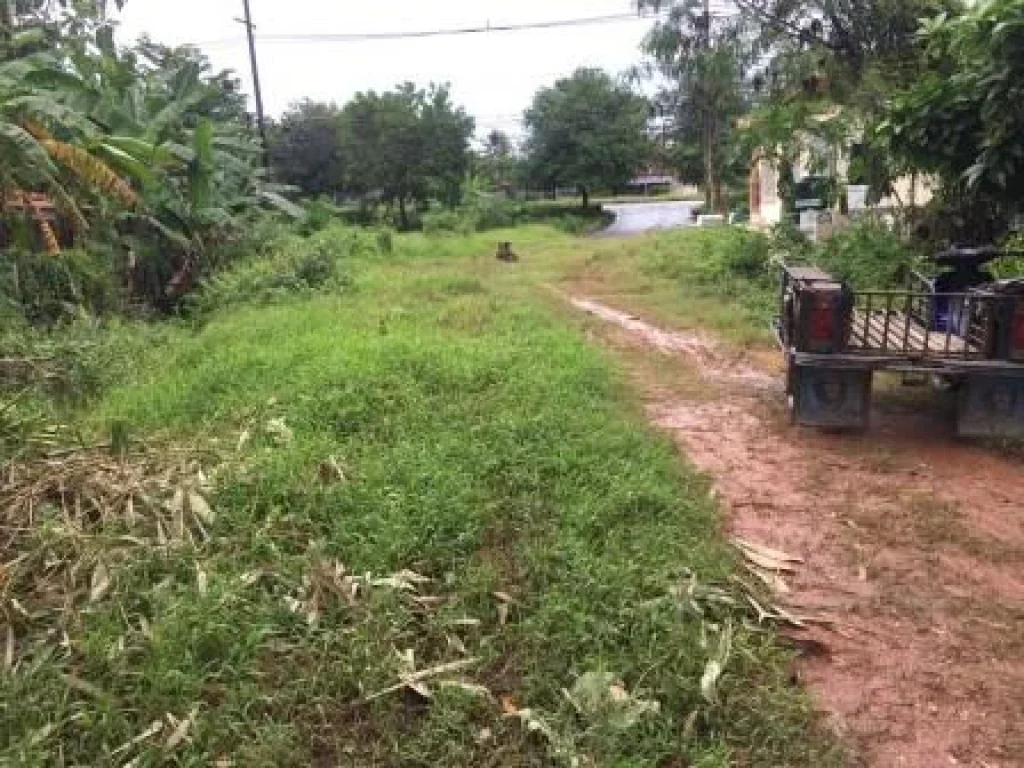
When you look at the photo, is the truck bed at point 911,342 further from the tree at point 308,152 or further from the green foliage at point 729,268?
the tree at point 308,152

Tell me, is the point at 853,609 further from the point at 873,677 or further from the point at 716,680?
the point at 716,680

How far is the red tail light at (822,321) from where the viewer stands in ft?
16.5

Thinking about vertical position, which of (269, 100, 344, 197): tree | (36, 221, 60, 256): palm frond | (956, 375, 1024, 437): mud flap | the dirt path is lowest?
the dirt path

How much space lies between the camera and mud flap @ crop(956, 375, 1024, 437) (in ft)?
16.1

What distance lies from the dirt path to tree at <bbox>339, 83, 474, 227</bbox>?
29105 mm

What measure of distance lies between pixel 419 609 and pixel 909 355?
3.30 m

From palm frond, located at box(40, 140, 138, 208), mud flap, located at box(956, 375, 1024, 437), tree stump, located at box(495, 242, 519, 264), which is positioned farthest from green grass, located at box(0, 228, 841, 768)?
tree stump, located at box(495, 242, 519, 264)

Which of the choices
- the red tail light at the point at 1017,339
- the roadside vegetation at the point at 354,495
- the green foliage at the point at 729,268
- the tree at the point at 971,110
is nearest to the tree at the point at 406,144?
the green foliage at the point at 729,268

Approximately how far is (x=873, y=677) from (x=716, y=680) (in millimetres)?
570

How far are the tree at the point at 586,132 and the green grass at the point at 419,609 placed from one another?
36.6 metres

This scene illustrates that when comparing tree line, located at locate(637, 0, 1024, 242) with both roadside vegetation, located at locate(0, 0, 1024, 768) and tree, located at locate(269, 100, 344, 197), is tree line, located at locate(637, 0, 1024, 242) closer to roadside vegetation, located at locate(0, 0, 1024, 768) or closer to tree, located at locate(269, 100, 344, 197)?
roadside vegetation, located at locate(0, 0, 1024, 768)

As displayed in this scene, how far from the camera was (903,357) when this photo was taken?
495 cm

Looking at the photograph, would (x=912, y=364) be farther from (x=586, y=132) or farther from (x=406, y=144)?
(x=586, y=132)

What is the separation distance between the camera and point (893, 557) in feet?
12.2
